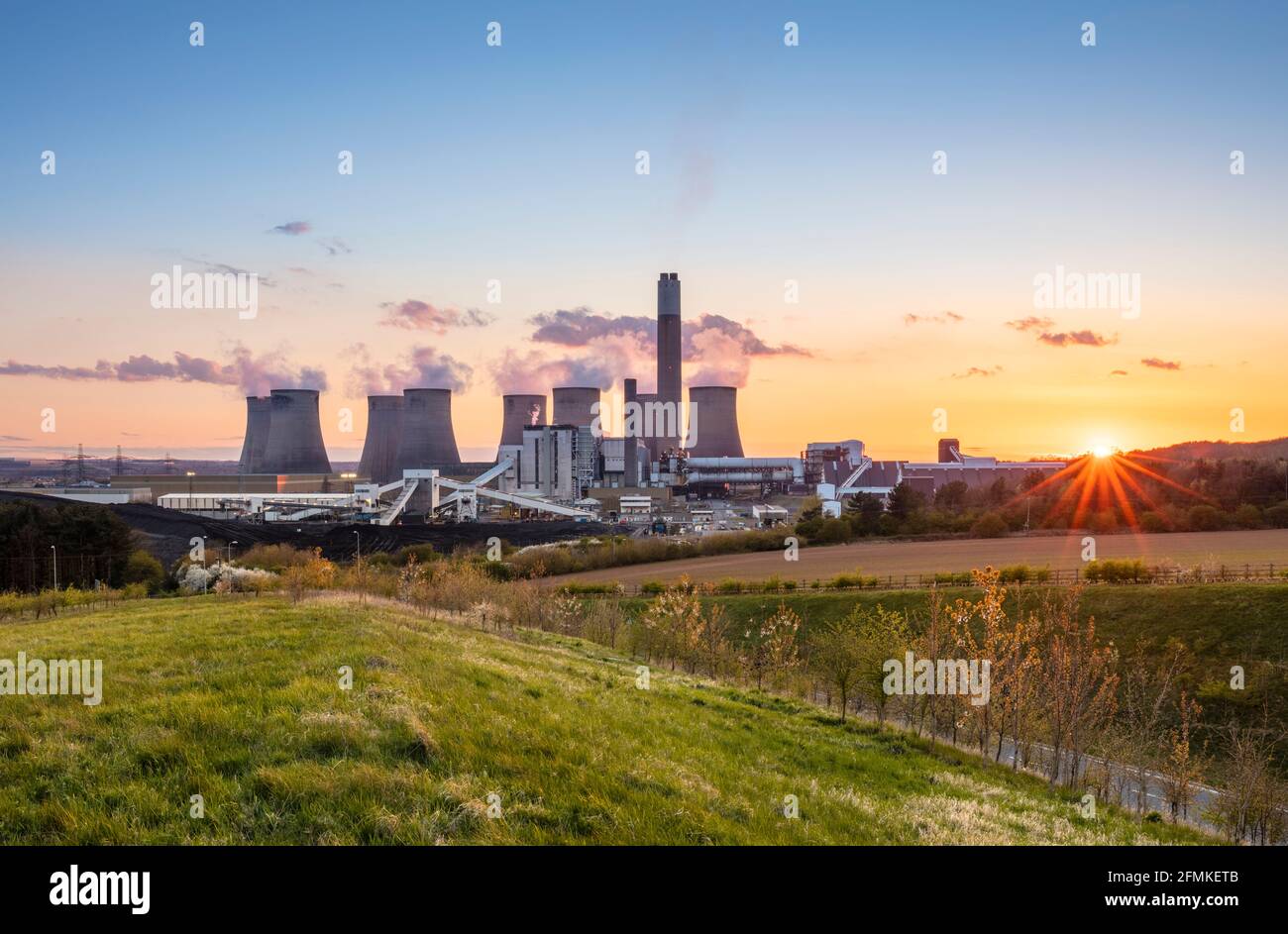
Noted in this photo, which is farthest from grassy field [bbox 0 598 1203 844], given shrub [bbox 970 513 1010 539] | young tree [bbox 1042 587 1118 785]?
shrub [bbox 970 513 1010 539]

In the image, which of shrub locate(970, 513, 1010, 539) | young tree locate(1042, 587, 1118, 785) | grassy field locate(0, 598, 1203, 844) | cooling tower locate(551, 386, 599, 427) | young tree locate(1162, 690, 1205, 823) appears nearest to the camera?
grassy field locate(0, 598, 1203, 844)

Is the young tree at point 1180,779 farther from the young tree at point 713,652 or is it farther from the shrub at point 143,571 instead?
the shrub at point 143,571

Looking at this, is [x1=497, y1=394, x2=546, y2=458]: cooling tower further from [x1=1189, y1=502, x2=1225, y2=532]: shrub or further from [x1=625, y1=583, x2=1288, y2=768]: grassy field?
[x1=1189, y1=502, x2=1225, y2=532]: shrub

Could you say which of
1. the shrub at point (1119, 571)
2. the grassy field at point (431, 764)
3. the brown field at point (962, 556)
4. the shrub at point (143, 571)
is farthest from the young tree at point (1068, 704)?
the shrub at point (143, 571)

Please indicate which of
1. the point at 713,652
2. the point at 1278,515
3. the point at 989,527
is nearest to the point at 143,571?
the point at 713,652

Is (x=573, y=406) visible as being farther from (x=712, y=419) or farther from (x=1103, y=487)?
(x=1103, y=487)
